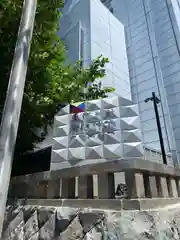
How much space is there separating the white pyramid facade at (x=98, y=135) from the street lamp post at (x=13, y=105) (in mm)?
868

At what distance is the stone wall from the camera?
5.09ft

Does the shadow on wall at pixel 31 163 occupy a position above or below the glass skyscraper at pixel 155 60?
below

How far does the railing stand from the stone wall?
20 cm

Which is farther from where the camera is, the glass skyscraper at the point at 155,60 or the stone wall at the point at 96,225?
the glass skyscraper at the point at 155,60

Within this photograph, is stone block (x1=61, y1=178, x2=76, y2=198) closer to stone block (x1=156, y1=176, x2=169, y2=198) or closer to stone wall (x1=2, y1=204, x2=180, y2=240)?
stone wall (x1=2, y1=204, x2=180, y2=240)

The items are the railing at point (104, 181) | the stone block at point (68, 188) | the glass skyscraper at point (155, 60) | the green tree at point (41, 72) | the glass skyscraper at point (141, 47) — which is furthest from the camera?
the glass skyscraper at point (155, 60)

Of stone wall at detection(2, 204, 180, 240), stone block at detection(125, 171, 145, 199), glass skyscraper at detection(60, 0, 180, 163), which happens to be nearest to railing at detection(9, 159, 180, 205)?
stone block at detection(125, 171, 145, 199)

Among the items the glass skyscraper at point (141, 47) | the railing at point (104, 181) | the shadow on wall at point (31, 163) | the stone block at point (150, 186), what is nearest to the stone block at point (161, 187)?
the railing at point (104, 181)

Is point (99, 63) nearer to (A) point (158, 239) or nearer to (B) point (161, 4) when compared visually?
(A) point (158, 239)

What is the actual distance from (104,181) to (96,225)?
429 millimetres

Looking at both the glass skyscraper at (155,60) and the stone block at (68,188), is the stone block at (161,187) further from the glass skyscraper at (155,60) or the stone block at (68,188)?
the glass skyscraper at (155,60)

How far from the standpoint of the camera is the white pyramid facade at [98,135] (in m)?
2.33

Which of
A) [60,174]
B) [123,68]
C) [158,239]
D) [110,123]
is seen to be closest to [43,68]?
[110,123]

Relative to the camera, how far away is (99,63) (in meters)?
5.47
